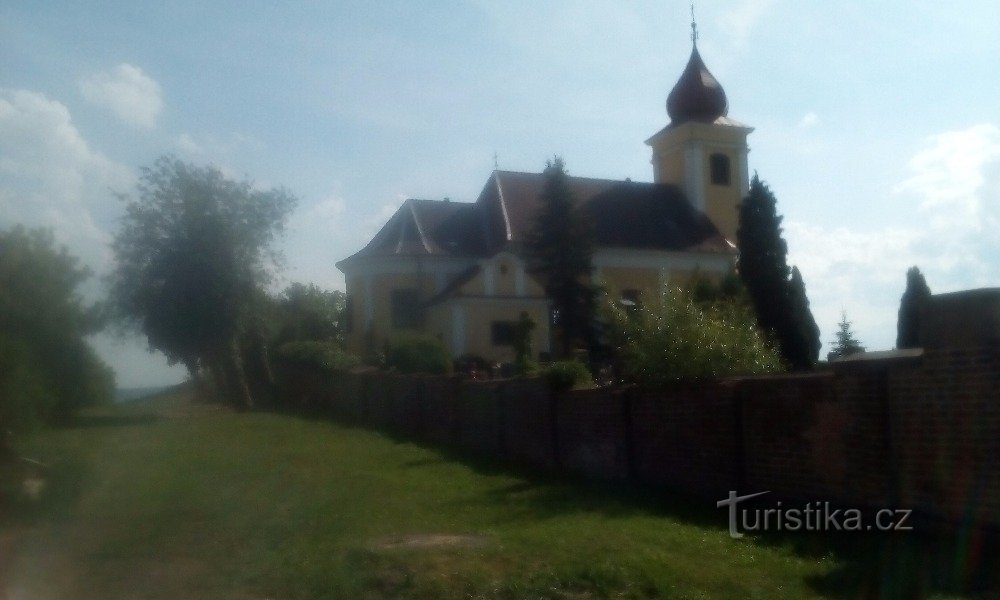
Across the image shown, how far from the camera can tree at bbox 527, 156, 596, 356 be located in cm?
3578

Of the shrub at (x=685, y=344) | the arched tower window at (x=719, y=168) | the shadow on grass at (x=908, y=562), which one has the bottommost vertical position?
the shadow on grass at (x=908, y=562)

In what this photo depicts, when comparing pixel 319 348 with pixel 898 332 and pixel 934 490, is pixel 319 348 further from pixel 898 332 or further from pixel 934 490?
pixel 934 490

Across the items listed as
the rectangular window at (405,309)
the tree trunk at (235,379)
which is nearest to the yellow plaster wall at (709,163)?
the rectangular window at (405,309)

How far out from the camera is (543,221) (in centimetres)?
3694

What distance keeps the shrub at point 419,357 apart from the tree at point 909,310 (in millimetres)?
16704

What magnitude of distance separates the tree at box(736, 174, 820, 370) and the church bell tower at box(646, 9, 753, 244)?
10087 mm

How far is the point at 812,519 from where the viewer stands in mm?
10164

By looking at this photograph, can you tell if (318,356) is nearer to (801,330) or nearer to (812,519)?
(801,330)

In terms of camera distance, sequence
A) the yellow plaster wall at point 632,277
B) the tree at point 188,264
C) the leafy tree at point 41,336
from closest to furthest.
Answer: the leafy tree at point 41,336
the tree at point 188,264
the yellow plaster wall at point 632,277

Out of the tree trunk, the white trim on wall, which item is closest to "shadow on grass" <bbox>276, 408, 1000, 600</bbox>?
the tree trunk

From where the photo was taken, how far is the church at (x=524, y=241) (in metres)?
40.7

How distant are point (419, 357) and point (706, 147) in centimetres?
2578

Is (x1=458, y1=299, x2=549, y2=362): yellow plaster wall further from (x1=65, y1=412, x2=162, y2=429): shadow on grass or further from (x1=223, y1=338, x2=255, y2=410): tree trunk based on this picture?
(x1=65, y1=412, x2=162, y2=429): shadow on grass

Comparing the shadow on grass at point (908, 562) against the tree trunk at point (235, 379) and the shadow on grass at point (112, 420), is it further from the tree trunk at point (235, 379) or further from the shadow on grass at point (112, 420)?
the tree trunk at point (235, 379)
